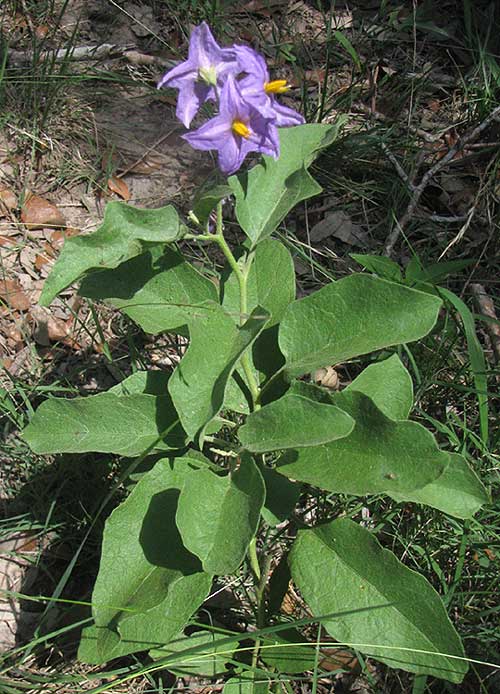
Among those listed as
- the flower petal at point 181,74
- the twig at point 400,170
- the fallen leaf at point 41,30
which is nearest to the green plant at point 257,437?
the flower petal at point 181,74

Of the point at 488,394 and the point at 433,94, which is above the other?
the point at 433,94

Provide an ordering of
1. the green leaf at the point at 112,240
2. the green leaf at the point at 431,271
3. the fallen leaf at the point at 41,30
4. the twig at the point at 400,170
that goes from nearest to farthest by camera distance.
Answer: the green leaf at the point at 112,240 < the green leaf at the point at 431,271 < the twig at the point at 400,170 < the fallen leaf at the point at 41,30

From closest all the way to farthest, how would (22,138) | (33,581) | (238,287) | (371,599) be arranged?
1. (371,599)
2. (238,287)
3. (33,581)
4. (22,138)

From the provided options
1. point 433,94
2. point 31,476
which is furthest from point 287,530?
point 433,94

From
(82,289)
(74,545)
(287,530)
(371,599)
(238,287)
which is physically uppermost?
(82,289)

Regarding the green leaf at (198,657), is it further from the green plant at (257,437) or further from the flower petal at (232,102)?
the flower petal at (232,102)

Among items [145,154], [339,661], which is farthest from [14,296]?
[339,661]

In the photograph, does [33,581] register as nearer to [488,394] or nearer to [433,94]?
[488,394]
